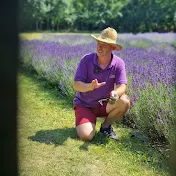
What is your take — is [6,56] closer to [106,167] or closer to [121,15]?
[106,167]

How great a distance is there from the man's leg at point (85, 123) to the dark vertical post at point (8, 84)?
1.92m

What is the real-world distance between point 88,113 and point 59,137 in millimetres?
324

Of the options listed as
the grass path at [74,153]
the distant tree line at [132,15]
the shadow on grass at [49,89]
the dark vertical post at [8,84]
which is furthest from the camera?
the distant tree line at [132,15]

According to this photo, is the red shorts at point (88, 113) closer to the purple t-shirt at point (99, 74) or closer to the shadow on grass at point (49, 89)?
the purple t-shirt at point (99, 74)

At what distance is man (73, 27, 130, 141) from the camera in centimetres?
264

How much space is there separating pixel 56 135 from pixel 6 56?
2294mm

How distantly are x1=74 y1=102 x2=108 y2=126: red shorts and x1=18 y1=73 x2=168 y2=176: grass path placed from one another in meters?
0.16

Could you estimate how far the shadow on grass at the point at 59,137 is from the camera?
2.63m

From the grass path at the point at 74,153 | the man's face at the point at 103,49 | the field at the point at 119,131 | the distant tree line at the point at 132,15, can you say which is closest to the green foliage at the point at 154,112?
the field at the point at 119,131

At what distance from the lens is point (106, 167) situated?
2188 millimetres

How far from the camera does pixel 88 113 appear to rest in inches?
111

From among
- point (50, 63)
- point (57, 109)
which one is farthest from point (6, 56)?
point (50, 63)

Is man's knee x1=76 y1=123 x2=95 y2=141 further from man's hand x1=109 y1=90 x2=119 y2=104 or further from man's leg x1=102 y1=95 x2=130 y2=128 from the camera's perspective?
man's hand x1=109 y1=90 x2=119 y2=104

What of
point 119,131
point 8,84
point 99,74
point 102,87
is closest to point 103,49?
point 99,74
